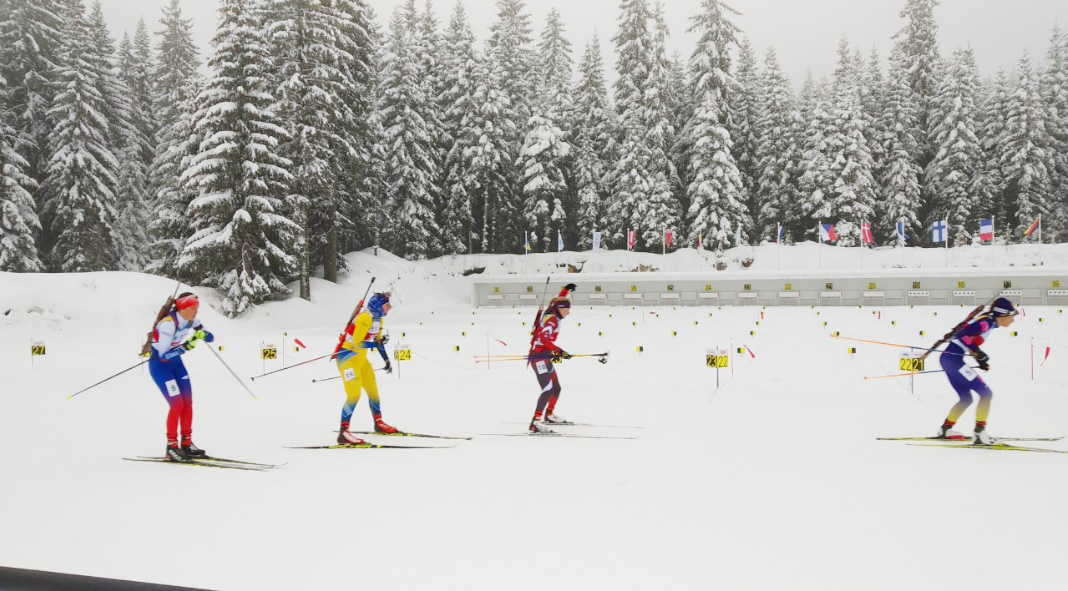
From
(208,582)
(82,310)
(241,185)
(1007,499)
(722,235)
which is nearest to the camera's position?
(208,582)

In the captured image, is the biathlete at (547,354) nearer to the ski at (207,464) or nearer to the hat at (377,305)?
the hat at (377,305)

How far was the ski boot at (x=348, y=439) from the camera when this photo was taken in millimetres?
7946

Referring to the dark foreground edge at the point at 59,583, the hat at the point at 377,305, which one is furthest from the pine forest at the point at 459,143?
the dark foreground edge at the point at 59,583

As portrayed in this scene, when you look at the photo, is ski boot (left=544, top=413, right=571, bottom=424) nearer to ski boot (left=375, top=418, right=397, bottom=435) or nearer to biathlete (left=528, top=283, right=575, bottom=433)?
biathlete (left=528, top=283, right=575, bottom=433)

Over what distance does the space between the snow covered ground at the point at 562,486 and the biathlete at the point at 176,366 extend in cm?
33

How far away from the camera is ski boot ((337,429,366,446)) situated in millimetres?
7946

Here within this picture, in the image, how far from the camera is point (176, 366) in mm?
7215

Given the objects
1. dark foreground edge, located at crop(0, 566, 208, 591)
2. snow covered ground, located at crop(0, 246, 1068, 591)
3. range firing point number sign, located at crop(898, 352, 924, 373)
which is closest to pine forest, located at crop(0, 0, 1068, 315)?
snow covered ground, located at crop(0, 246, 1068, 591)

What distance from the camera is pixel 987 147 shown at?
45000 millimetres

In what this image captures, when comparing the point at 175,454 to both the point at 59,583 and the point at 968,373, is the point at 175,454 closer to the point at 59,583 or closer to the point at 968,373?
the point at 59,583

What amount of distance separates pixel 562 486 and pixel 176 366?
4418mm

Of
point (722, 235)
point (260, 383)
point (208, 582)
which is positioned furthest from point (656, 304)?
point (208, 582)

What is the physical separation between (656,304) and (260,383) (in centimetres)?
2351

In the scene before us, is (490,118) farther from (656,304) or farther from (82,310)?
(82,310)
